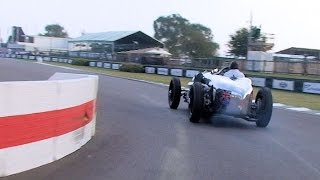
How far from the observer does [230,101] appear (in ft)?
41.4

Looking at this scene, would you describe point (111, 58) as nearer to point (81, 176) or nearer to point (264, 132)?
point (264, 132)

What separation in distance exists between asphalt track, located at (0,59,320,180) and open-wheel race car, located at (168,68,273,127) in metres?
0.29

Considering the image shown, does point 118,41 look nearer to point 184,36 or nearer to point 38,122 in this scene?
point 184,36

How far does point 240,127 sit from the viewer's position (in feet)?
42.2

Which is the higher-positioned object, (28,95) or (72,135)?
(28,95)

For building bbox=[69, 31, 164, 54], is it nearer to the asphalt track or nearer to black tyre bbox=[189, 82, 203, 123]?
black tyre bbox=[189, 82, 203, 123]

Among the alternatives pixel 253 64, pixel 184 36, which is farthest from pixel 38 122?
pixel 184 36

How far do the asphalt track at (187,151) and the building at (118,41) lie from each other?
260 ft

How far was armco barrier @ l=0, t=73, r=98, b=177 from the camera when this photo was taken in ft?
21.0

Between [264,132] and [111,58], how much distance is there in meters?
56.3

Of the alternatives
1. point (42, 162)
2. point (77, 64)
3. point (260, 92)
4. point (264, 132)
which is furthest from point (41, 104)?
point (77, 64)

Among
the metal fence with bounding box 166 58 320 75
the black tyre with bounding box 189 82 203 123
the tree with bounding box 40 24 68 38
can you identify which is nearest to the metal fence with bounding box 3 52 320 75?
the metal fence with bounding box 166 58 320 75

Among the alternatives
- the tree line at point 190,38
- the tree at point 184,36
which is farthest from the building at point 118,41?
the tree at point 184,36

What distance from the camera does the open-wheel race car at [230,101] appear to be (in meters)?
12.6
